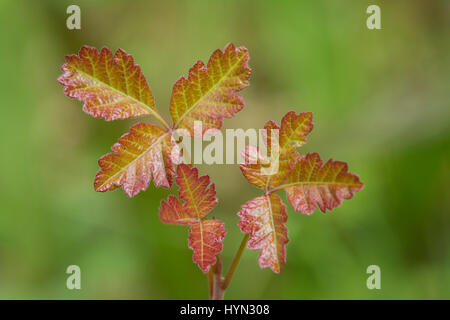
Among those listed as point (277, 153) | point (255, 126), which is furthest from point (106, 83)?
point (255, 126)

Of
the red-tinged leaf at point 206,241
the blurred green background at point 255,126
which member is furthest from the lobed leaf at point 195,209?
the blurred green background at point 255,126

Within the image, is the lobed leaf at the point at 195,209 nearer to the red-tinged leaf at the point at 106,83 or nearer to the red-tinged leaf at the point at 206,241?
the red-tinged leaf at the point at 206,241

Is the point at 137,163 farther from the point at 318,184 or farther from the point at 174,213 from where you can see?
the point at 318,184

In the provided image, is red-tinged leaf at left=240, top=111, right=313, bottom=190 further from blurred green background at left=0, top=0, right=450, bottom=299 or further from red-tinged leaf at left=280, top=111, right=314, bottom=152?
blurred green background at left=0, top=0, right=450, bottom=299

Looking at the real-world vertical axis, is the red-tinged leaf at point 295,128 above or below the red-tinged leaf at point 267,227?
above

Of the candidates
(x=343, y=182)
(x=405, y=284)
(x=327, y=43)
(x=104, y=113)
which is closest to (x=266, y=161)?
(x=343, y=182)
